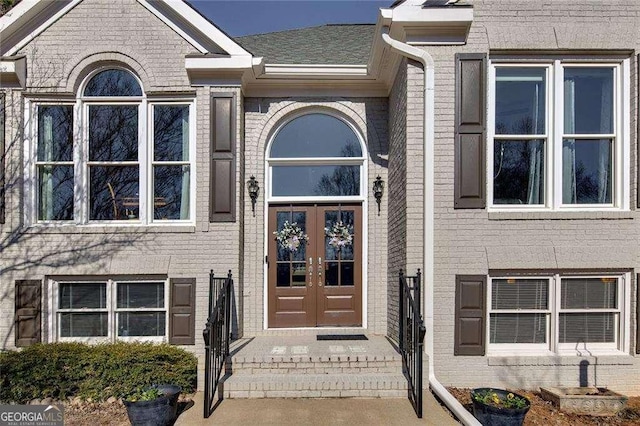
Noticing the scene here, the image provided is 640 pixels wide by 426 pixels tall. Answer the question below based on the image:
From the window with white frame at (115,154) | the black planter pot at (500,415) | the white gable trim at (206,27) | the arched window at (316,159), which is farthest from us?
the arched window at (316,159)

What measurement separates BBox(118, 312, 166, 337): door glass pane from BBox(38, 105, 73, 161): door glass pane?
235cm

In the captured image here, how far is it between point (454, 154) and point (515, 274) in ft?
5.44

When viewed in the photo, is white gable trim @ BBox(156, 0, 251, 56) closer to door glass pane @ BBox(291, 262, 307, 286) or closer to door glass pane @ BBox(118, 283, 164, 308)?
door glass pane @ BBox(291, 262, 307, 286)

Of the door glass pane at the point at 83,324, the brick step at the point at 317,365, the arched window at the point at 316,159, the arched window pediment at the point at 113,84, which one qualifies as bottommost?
the brick step at the point at 317,365

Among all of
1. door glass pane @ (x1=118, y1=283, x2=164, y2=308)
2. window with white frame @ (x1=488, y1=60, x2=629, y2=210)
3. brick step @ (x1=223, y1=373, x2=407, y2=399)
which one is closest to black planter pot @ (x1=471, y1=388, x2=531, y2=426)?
brick step @ (x1=223, y1=373, x2=407, y2=399)

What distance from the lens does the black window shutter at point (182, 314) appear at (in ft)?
19.1

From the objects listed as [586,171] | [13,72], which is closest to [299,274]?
[586,171]

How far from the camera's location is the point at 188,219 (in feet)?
20.2

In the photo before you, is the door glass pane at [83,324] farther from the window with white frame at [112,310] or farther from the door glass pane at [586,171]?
the door glass pane at [586,171]

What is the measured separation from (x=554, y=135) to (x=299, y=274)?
4.03m

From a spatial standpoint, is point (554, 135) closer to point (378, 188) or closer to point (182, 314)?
point (378, 188)

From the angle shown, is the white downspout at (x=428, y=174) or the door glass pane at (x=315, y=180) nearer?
the white downspout at (x=428, y=174)

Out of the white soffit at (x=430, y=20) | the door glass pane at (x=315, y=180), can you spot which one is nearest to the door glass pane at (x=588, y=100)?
the white soffit at (x=430, y=20)

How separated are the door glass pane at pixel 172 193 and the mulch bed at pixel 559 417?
4.26 meters
